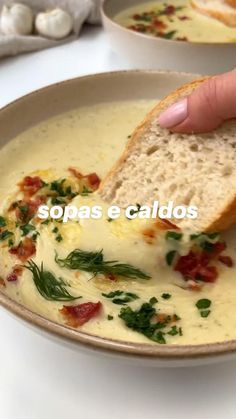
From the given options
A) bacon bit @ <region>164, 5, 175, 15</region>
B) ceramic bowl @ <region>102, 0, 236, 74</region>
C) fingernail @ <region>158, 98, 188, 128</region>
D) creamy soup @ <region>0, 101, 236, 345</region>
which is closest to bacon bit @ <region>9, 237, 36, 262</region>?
creamy soup @ <region>0, 101, 236, 345</region>

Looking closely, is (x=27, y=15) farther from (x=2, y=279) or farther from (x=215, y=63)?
(x=2, y=279)

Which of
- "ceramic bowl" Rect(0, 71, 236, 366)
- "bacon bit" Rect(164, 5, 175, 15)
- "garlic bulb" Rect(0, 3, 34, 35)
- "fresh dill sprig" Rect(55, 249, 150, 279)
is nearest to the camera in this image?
"fresh dill sprig" Rect(55, 249, 150, 279)

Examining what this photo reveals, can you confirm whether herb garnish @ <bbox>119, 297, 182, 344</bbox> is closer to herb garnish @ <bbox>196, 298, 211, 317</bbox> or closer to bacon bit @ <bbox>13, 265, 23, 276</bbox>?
herb garnish @ <bbox>196, 298, 211, 317</bbox>

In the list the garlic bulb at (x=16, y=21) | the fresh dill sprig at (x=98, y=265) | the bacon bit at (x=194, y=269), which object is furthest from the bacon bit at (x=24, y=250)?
the garlic bulb at (x=16, y=21)

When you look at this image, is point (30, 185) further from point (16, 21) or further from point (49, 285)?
point (16, 21)

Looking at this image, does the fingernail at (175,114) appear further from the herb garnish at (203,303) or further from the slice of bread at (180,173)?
the herb garnish at (203,303)

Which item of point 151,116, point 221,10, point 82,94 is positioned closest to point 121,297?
point 151,116

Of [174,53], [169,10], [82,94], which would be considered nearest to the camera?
[82,94]

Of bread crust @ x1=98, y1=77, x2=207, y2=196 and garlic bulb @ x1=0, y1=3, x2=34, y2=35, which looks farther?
garlic bulb @ x1=0, y1=3, x2=34, y2=35
